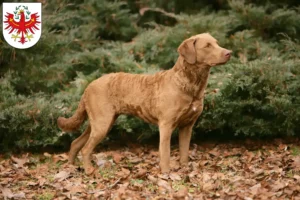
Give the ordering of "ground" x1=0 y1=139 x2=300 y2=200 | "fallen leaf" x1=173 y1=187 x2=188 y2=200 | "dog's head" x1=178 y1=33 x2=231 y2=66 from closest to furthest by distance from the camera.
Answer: "fallen leaf" x1=173 y1=187 x2=188 y2=200
"ground" x1=0 y1=139 x2=300 y2=200
"dog's head" x1=178 y1=33 x2=231 y2=66

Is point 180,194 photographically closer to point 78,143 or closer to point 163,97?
point 163,97

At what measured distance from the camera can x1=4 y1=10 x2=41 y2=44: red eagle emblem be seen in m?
8.48

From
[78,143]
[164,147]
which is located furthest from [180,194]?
[78,143]

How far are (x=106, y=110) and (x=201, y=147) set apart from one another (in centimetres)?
258

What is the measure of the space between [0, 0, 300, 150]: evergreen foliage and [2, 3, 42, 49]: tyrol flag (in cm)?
52

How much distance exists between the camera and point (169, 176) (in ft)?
19.3

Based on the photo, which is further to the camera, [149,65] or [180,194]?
[149,65]

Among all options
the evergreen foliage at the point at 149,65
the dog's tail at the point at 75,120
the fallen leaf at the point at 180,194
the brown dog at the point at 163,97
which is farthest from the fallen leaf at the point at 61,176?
the evergreen foliage at the point at 149,65

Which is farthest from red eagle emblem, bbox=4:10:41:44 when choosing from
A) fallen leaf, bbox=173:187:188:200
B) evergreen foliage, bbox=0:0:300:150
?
fallen leaf, bbox=173:187:188:200

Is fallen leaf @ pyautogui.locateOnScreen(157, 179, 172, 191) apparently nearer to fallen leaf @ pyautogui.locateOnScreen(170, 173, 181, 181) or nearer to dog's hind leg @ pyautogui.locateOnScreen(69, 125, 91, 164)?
fallen leaf @ pyautogui.locateOnScreen(170, 173, 181, 181)

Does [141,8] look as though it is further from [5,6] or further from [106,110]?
[106,110]

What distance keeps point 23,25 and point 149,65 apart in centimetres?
256

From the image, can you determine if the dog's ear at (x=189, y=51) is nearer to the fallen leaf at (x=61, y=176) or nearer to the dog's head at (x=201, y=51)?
the dog's head at (x=201, y=51)

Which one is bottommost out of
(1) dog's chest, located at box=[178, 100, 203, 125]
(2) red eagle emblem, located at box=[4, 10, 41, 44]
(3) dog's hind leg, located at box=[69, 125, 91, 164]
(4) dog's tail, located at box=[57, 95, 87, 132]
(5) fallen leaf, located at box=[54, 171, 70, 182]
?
(5) fallen leaf, located at box=[54, 171, 70, 182]
